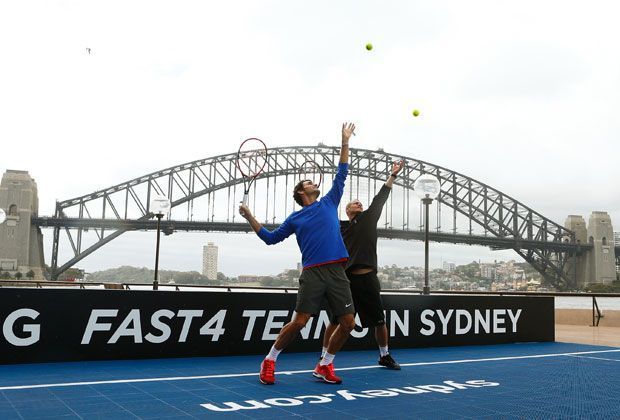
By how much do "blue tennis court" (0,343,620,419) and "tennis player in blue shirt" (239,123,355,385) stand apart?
0.86 feet

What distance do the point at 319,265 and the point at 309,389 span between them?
901mm

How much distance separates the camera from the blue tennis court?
11.3ft

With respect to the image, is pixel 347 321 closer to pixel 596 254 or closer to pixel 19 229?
pixel 19 229

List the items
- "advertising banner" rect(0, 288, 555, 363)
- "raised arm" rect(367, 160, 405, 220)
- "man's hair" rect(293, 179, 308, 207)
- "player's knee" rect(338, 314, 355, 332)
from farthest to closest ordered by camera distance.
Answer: "raised arm" rect(367, 160, 405, 220), "advertising banner" rect(0, 288, 555, 363), "man's hair" rect(293, 179, 308, 207), "player's knee" rect(338, 314, 355, 332)

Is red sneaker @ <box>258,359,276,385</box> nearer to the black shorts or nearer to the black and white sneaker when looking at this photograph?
the black shorts

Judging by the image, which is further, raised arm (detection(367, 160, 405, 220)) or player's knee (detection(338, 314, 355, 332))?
raised arm (detection(367, 160, 405, 220))

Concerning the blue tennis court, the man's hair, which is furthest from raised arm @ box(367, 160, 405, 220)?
A: the blue tennis court

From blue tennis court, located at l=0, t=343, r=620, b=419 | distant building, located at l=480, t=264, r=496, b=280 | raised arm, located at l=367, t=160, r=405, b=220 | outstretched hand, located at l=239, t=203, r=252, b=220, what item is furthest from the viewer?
distant building, located at l=480, t=264, r=496, b=280

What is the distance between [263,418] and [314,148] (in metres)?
56.6

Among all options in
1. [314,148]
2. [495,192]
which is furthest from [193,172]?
[495,192]

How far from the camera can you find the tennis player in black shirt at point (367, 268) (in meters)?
5.13

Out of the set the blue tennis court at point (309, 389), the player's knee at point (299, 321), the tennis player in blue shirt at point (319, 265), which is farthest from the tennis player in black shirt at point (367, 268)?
the player's knee at point (299, 321)

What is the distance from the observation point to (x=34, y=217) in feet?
174

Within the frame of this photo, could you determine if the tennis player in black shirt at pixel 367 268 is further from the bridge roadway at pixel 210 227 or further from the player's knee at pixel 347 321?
the bridge roadway at pixel 210 227
